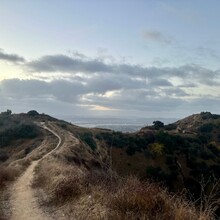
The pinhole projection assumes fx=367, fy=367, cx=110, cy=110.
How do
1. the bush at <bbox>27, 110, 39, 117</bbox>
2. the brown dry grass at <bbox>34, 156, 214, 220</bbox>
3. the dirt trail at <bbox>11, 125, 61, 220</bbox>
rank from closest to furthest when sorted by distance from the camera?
the brown dry grass at <bbox>34, 156, 214, 220</bbox> → the dirt trail at <bbox>11, 125, 61, 220</bbox> → the bush at <bbox>27, 110, 39, 117</bbox>

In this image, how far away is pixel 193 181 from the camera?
70312 millimetres

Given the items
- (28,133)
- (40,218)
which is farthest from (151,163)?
(40,218)

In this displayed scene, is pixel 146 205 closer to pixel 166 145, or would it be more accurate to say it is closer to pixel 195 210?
pixel 195 210

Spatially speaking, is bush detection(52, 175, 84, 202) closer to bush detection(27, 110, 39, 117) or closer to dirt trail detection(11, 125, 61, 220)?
dirt trail detection(11, 125, 61, 220)

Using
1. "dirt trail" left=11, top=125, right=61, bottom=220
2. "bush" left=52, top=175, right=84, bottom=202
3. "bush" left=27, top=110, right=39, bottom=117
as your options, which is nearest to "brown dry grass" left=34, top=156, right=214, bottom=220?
"bush" left=52, top=175, right=84, bottom=202

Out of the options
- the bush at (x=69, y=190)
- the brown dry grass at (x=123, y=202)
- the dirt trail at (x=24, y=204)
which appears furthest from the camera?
the bush at (x=69, y=190)

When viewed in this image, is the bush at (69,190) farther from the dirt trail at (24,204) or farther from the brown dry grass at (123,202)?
the dirt trail at (24,204)

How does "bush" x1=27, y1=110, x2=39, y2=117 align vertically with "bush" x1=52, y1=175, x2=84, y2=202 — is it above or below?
above

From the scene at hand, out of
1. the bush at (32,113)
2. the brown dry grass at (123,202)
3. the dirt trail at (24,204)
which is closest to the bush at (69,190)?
the brown dry grass at (123,202)

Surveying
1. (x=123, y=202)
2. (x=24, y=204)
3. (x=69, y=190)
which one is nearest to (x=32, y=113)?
(x=24, y=204)

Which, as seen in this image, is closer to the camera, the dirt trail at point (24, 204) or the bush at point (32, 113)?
the dirt trail at point (24, 204)

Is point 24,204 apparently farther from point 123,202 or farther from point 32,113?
point 32,113

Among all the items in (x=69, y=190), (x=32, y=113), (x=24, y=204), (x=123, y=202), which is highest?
(x=32, y=113)

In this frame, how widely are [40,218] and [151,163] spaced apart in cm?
6838
